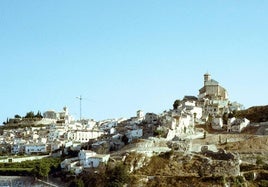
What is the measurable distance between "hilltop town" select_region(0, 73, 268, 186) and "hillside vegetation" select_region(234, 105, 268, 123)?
305mm

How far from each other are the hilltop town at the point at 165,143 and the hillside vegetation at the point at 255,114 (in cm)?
31

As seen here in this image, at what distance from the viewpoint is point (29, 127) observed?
6506cm

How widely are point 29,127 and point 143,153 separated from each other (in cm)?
2798

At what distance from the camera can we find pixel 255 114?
5212cm

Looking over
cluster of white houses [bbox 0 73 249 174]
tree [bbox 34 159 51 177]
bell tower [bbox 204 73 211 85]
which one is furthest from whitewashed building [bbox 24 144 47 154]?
bell tower [bbox 204 73 211 85]

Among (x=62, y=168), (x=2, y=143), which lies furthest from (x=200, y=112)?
(x=2, y=143)

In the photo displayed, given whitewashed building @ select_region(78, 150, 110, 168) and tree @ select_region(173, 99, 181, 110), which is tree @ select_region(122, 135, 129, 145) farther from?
tree @ select_region(173, 99, 181, 110)

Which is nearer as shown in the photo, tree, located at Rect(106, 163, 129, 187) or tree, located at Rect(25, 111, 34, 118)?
tree, located at Rect(106, 163, 129, 187)

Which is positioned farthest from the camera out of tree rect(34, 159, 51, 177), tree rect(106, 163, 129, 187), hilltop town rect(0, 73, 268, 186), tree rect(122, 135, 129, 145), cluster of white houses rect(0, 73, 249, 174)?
tree rect(122, 135, 129, 145)

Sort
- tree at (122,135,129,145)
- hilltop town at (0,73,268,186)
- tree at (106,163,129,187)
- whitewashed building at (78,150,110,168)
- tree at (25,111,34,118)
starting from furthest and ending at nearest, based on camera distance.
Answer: tree at (25,111,34,118), tree at (122,135,129,145), whitewashed building at (78,150,110,168), hilltop town at (0,73,268,186), tree at (106,163,129,187)

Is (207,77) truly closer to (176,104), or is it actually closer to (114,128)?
(176,104)

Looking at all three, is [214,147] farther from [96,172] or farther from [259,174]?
[96,172]

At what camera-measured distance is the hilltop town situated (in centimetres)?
3709

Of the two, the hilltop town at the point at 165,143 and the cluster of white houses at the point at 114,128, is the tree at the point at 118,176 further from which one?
the cluster of white houses at the point at 114,128
